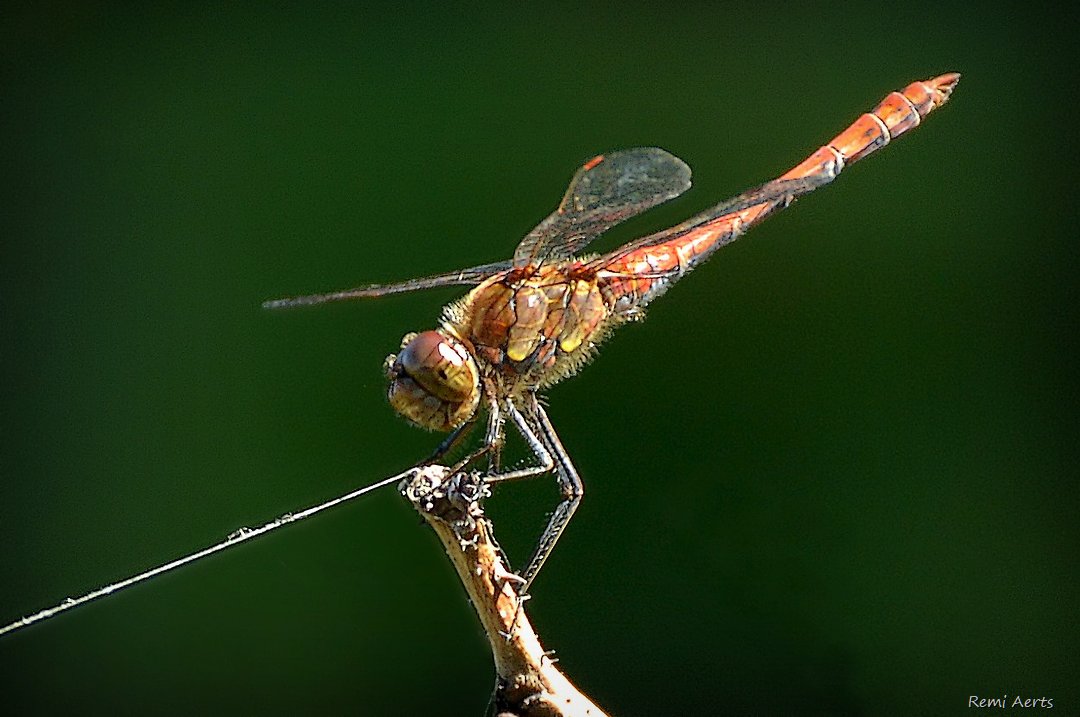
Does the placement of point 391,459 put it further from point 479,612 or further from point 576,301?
point 479,612

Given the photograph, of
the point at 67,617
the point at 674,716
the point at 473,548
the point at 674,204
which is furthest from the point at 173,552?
the point at 473,548

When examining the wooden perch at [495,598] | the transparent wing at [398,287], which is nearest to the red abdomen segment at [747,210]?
the transparent wing at [398,287]
